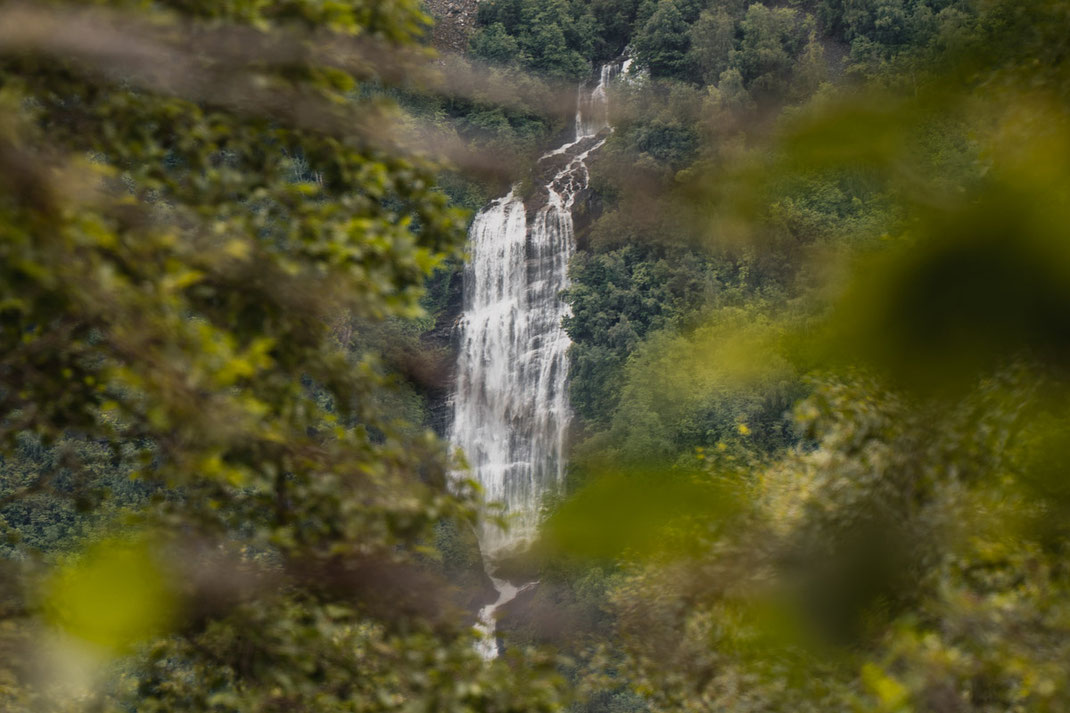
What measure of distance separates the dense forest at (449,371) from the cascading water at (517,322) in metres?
15.9

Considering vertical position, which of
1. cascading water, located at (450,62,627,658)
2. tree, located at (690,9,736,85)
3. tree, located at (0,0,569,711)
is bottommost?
cascading water, located at (450,62,627,658)

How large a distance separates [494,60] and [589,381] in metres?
10.2

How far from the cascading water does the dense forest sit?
628 inches

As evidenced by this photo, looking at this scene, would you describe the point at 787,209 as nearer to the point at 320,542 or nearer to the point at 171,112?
the point at 320,542

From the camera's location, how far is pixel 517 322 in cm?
2053

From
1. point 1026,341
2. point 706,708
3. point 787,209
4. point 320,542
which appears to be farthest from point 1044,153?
point 706,708

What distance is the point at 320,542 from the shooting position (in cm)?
239

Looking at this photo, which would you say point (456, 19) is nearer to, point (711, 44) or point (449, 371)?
point (711, 44)

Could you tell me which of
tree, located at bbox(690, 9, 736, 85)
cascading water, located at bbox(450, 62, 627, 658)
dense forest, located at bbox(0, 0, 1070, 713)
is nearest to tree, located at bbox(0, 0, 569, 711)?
dense forest, located at bbox(0, 0, 1070, 713)

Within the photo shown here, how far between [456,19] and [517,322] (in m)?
12.4

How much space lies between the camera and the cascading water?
20031 mm

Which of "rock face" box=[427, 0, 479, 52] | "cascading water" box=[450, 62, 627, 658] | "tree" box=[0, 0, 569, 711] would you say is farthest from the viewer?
"rock face" box=[427, 0, 479, 52]

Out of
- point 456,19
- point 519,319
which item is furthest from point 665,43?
point 519,319

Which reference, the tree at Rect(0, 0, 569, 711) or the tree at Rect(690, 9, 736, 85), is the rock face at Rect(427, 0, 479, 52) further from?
the tree at Rect(0, 0, 569, 711)
